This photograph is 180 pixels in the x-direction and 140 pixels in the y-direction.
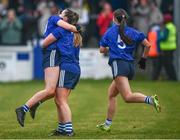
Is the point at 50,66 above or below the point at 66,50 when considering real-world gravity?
below

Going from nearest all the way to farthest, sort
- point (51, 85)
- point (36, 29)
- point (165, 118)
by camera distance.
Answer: point (51, 85)
point (165, 118)
point (36, 29)

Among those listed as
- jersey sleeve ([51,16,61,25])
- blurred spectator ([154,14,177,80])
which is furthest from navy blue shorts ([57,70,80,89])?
blurred spectator ([154,14,177,80])

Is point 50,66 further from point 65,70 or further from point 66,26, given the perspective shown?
point 66,26

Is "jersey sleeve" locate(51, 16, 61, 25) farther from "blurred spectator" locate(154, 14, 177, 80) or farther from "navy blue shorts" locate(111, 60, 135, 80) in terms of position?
"blurred spectator" locate(154, 14, 177, 80)

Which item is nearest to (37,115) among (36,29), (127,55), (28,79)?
(127,55)

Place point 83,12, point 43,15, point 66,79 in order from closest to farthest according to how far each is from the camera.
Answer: point 66,79 → point 83,12 → point 43,15

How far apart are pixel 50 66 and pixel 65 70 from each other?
0.25 meters

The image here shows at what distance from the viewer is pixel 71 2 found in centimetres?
3048

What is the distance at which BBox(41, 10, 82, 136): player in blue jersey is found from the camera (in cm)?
1363

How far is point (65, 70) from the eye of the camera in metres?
13.7

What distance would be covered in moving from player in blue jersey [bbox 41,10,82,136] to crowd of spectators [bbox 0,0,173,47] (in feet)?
49.0

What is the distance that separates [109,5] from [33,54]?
3.20 meters

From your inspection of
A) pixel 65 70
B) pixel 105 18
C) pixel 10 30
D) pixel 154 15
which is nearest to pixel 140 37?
pixel 65 70

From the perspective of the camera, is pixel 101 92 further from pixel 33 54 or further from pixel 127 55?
pixel 127 55
